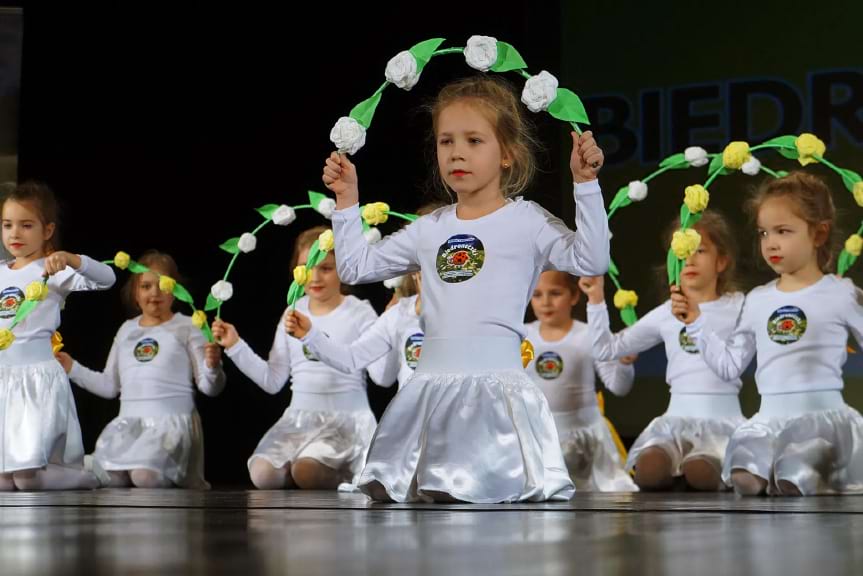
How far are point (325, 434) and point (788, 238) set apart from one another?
2150 mm

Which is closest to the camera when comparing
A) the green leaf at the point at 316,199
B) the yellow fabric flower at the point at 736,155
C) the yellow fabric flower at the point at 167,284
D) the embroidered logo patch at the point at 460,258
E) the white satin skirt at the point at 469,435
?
the white satin skirt at the point at 469,435

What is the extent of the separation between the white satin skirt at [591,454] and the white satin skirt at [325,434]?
862mm

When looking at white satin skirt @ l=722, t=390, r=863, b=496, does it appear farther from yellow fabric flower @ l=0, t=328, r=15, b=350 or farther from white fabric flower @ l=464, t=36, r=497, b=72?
yellow fabric flower @ l=0, t=328, r=15, b=350

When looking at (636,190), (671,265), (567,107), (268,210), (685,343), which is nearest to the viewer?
(567,107)

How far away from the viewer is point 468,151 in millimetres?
3068

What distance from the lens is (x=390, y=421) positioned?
2.89 meters

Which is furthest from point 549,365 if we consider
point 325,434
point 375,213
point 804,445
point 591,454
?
point 804,445

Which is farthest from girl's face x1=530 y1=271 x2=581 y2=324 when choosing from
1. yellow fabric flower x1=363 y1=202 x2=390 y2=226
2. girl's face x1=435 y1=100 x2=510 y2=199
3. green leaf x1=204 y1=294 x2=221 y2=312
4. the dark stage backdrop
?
girl's face x1=435 y1=100 x2=510 y2=199

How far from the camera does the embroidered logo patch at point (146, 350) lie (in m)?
5.69

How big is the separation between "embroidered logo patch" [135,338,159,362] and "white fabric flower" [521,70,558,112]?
3.30m

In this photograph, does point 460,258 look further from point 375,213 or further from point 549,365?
point 549,365

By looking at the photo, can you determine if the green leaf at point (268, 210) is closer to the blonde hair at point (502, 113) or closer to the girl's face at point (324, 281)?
the girl's face at point (324, 281)

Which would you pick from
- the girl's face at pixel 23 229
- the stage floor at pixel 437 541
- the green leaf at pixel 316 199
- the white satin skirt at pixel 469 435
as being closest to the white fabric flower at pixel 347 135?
the white satin skirt at pixel 469 435

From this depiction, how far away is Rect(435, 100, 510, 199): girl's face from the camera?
3059 mm
